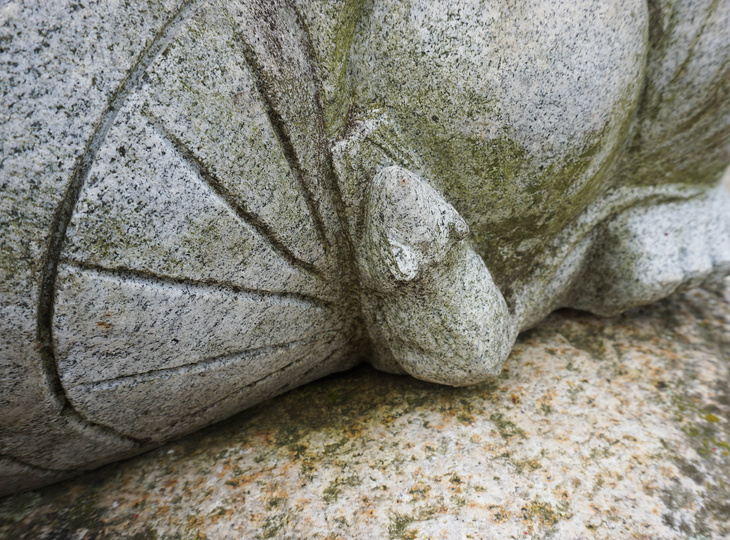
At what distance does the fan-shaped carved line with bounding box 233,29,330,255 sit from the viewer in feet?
3.37

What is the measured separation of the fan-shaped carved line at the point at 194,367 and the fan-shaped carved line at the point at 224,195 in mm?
240

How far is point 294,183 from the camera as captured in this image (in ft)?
3.83

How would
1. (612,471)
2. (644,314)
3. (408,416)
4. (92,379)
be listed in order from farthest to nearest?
(644,314)
(408,416)
(612,471)
(92,379)

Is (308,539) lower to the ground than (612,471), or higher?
higher

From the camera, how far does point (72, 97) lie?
0.87 metres

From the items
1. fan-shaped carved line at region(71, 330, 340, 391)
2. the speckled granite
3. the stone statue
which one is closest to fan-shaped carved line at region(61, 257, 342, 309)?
the stone statue

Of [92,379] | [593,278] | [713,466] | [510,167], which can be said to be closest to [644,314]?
[593,278]

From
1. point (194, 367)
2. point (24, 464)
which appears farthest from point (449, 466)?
point (24, 464)

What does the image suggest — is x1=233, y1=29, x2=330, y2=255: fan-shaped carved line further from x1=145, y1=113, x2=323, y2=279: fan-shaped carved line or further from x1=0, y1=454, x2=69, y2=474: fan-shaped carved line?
x1=0, y1=454, x2=69, y2=474: fan-shaped carved line

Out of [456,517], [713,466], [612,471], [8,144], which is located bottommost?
[713,466]

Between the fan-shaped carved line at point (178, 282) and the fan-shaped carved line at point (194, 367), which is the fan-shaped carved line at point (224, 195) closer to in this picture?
the fan-shaped carved line at point (178, 282)

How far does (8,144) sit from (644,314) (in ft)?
6.82

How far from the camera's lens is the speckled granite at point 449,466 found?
50.0 inches

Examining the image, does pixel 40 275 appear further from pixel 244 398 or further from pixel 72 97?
pixel 244 398
